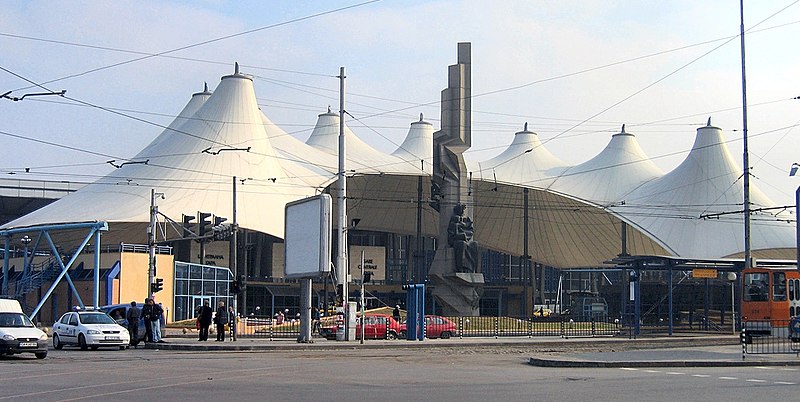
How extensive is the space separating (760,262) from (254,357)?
21.0 meters

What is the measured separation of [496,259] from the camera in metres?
112

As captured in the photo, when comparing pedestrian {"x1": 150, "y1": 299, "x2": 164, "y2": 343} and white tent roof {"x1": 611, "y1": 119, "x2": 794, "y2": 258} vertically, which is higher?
white tent roof {"x1": 611, "y1": 119, "x2": 794, "y2": 258}

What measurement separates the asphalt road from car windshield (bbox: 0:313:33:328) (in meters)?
0.86

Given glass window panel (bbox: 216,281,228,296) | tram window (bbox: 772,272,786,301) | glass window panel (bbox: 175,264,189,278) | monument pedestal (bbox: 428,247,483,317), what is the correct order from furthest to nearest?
glass window panel (bbox: 216,281,228,296)
monument pedestal (bbox: 428,247,483,317)
glass window panel (bbox: 175,264,189,278)
tram window (bbox: 772,272,786,301)

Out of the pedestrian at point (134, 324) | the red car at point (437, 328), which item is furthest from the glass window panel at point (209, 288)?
the pedestrian at point (134, 324)

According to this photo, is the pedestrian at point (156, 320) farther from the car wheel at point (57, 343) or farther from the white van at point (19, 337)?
the white van at point (19, 337)

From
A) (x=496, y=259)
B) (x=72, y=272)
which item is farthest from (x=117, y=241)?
(x=496, y=259)

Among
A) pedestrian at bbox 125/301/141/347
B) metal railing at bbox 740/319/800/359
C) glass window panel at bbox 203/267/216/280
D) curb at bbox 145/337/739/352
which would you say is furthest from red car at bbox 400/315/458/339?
glass window panel at bbox 203/267/216/280

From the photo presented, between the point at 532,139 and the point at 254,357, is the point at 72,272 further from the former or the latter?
the point at 532,139

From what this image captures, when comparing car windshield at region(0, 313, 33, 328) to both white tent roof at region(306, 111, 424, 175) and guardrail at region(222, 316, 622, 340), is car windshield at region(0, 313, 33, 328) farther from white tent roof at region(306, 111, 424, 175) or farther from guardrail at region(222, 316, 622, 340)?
white tent roof at region(306, 111, 424, 175)

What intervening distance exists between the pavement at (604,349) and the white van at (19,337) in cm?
611

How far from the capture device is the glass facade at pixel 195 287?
5588 centimetres

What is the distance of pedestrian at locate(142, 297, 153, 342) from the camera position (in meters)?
34.1

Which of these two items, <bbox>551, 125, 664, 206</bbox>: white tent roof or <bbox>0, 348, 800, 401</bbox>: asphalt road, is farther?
<bbox>551, 125, 664, 206</bbox>: white tent roof
